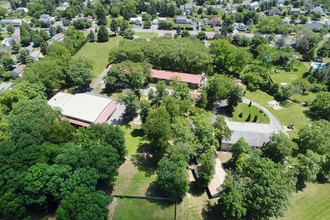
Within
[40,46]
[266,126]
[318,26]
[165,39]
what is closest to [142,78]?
[165,39]

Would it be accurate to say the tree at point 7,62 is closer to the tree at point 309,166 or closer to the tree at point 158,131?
the tree at point 158,131

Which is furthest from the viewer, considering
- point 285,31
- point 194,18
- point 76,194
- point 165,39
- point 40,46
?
point 194,18

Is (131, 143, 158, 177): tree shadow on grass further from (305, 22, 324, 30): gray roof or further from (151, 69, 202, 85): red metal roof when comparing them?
(305, 22, 324, 30): gray roof

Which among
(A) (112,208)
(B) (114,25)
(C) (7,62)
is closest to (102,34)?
(B) (114,25)

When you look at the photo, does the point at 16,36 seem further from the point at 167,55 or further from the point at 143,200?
the point at 143,200

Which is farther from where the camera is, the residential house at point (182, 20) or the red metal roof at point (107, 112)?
the residential house at point (182, 20)

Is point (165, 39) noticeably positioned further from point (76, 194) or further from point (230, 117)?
point (76, 194)

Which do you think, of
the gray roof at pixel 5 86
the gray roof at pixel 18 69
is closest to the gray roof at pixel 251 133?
the gray roof at pixel 5 86
